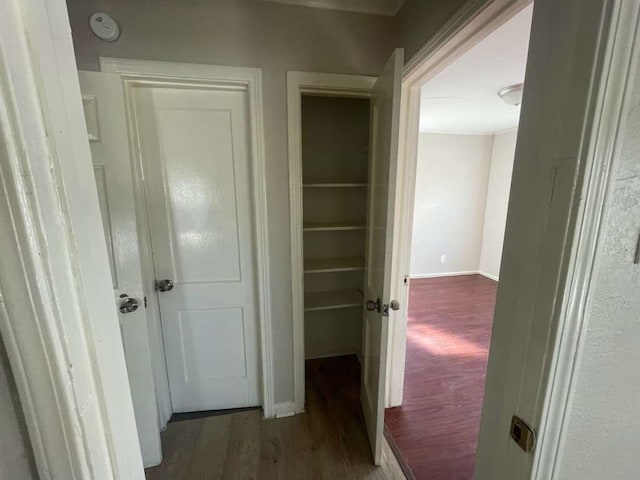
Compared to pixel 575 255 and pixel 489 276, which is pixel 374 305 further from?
pixel 489 276

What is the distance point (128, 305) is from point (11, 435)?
1.13 metres

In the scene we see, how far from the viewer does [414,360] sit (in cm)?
249

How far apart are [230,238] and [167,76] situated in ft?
3.00

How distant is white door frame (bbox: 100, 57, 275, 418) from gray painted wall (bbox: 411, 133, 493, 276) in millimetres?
3615

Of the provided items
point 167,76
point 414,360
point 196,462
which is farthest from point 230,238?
point 414,360

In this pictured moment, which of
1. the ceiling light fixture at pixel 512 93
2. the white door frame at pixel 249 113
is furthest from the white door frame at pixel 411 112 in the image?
the ceiling light fixture at pixel 512 93

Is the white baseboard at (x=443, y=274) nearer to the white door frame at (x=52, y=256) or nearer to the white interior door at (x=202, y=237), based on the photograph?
the white interior door at (x=202, y=237)

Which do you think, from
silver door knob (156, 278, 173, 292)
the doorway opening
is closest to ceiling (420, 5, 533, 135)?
the doorway opening

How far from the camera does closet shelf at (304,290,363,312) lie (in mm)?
2252

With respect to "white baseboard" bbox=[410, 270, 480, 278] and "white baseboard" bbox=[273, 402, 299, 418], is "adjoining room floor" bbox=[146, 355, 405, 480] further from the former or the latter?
"white baseboard" bbox=[410, 270, 480, 278]

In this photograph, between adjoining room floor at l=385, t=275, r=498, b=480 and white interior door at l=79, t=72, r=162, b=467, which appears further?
adjoining room floor at l=385, t=275, r=498, b=480

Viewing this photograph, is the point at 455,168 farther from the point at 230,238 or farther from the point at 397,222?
the point at 230,238

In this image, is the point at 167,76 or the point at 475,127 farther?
the point at 475,127

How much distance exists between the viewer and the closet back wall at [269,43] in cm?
137
